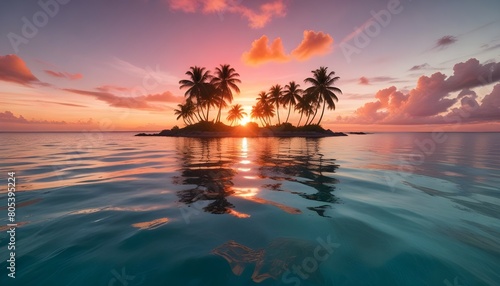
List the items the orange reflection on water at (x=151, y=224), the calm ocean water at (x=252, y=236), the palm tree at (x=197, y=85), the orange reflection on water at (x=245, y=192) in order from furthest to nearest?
the palm tree at (x=197, y=85) → the orange reflection on water at (x=245, y=192) → the orange reflection on water at (x=151, y=224) → the calm ocean water at (x=252, y=236)

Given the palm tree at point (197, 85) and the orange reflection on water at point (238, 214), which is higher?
the palm tree at point (197, 85)

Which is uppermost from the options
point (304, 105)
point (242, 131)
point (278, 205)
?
point (304, 105)

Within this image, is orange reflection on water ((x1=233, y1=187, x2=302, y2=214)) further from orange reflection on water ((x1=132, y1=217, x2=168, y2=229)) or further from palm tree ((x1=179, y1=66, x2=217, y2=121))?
palm tree ((x1=179, y1=66, x2=217, y2=121))

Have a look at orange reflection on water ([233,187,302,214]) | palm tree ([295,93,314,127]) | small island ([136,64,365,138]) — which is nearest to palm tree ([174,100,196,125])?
small island ([136,64,365,138])

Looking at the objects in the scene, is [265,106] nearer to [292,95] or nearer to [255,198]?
[292,95]

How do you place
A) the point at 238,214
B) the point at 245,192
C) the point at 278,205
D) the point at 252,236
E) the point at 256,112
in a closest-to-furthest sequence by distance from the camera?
the point at 252,236, the point at 238,214, the point at 278,205, the point at 245,192, the point at 256,112

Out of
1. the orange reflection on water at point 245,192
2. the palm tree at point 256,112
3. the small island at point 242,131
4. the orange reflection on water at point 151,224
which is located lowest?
the orange reflection on water at point 245,192

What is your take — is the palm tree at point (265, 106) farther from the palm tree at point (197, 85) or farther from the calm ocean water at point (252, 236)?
the calm ocean water at point (252, 236)

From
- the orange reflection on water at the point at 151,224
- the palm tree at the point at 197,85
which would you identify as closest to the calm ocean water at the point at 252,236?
the orange reflection on water at the point at 151,224

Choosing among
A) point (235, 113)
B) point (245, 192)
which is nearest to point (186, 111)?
point (235, 113)

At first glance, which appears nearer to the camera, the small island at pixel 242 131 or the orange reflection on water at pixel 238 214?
the orange reflection on water at pixel 238 214

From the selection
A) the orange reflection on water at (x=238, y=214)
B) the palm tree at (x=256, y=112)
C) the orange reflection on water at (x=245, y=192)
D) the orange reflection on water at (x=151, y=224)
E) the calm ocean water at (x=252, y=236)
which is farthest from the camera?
the palm tree at (x=256, y=112)

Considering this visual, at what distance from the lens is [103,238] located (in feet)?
9.53

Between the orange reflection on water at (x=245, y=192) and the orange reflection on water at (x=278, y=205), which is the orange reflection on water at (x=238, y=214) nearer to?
the orange reflection on water at (x=278, y=205)
